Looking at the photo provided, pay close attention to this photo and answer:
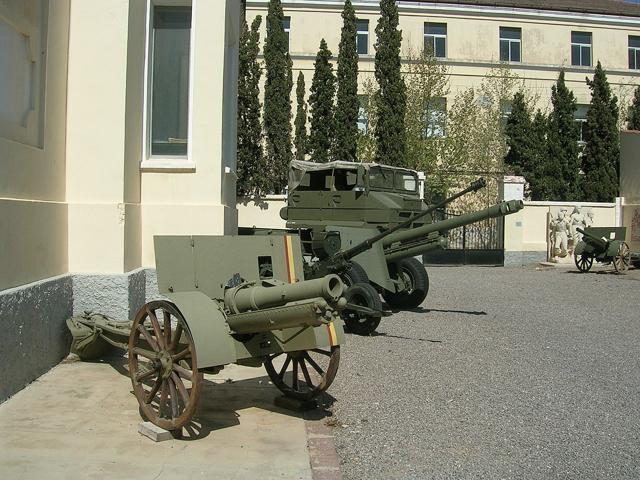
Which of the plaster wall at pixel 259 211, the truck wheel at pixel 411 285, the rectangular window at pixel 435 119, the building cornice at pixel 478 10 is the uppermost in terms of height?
the building cornice at pixel 478 10

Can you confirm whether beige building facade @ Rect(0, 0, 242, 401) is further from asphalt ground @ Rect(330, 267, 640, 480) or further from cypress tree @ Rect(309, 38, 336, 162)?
cypress tree @ Rect(309, 38, 336, 162)

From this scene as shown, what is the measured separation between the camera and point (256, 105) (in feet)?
74.6

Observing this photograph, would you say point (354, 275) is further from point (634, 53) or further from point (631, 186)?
A: point (634, 53)

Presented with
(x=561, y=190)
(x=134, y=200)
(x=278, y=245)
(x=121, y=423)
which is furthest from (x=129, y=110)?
(x=561, y=190)

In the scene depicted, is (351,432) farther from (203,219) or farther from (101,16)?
(101,16)

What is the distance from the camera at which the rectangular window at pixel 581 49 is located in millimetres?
32250

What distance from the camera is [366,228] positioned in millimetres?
11266

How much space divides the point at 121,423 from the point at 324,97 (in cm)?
2111

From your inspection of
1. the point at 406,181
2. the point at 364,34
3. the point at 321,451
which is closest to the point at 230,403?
the point at 321,451

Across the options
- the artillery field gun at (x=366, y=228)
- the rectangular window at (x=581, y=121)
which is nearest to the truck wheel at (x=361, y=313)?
the artillery field gun at (x=366, y=228)

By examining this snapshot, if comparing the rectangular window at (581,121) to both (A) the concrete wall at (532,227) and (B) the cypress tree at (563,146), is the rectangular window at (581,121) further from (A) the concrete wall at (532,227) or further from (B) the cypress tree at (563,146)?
(A) the concrete wall at (532,227)

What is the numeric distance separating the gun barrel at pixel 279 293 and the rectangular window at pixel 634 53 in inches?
1289

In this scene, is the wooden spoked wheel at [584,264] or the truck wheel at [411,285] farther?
the wooden spoked wheel at [584,264]

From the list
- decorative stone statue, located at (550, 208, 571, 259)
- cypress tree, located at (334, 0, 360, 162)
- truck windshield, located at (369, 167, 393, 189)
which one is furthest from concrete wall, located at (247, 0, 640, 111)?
truck windshield, located at (369, 167, 393, 189)
